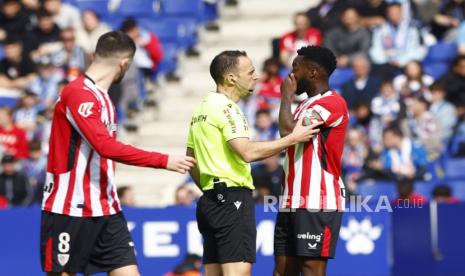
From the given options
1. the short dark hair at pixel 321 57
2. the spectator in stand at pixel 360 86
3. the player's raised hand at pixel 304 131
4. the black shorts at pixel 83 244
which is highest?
the spectator in stand at pixel 360 86

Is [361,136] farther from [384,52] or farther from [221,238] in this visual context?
[221,238]

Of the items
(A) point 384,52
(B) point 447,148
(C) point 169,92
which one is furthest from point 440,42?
(C) point 169,92

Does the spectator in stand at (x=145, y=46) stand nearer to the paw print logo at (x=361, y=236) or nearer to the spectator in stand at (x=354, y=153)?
the spectator in stand at (x=354, y=153)

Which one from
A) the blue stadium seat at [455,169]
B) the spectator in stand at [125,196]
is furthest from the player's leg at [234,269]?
the blue stadium seat at [455,169]

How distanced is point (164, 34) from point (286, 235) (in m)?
9.44

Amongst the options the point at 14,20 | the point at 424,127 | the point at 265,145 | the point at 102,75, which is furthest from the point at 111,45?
the point at 14,20

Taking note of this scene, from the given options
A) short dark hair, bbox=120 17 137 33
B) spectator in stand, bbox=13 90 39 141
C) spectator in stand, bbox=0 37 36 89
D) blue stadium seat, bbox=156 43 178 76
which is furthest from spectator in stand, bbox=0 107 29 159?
blue stadium seat, bbox=156 43 178 76

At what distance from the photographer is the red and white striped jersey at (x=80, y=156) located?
26.0 ft

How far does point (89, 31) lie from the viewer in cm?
1698

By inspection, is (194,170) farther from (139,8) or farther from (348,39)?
(139,8)

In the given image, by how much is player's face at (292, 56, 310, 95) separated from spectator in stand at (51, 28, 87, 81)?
8869 millimetres

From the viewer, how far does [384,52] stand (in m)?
15.8

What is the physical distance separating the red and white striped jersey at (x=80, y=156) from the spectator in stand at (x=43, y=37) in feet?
31.4

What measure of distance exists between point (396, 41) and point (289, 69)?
1.57 metres
